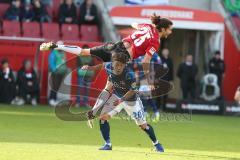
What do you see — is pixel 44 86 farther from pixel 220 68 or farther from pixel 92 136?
pixel 92 136

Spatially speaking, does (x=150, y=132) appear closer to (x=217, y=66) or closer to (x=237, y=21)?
(x=217, y=66)

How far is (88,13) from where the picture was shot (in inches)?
999

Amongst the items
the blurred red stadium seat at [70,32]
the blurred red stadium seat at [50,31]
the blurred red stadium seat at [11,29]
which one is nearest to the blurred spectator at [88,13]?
the blurred red stadium seat at [70,32]

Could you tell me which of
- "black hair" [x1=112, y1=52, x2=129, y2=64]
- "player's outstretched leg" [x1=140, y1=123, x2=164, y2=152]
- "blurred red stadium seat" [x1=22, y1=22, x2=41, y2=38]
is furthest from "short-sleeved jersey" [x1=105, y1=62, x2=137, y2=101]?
"blurred red stadium seat" [x1=22, y1=22, x2=41, y2=38]

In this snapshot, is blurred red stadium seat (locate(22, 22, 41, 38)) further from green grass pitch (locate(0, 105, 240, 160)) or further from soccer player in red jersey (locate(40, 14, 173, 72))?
soccer player in red jersey (locate(40, 14, 173, 72))

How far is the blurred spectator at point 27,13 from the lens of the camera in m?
24.5

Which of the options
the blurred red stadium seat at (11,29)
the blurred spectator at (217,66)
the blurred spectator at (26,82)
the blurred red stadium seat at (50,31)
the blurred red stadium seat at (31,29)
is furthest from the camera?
the blurred spectator at (217,66)

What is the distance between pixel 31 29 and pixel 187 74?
220 inches

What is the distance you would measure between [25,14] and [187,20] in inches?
226

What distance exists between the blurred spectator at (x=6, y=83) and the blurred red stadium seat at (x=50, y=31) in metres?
2.21

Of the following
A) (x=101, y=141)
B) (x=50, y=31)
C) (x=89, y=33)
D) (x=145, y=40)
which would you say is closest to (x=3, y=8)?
(x=50, y=31)

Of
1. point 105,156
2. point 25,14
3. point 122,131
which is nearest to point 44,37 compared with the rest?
point 25,14

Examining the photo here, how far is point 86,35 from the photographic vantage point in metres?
25.4

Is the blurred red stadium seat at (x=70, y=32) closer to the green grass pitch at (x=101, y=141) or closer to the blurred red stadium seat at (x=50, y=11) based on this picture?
the blurred red stadium seat at (x=50, y=11)
